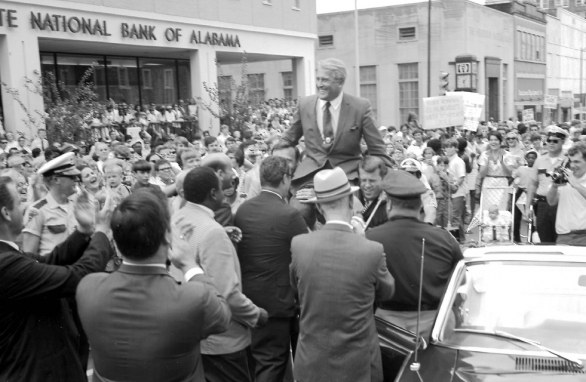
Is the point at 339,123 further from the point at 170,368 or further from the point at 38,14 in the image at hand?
the point at 38,14

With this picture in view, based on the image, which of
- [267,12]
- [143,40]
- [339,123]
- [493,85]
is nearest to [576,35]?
[493,85]

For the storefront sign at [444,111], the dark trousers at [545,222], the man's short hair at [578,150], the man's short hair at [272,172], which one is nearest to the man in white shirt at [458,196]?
the dark trousers at [545,222]

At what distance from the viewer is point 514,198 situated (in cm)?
1064

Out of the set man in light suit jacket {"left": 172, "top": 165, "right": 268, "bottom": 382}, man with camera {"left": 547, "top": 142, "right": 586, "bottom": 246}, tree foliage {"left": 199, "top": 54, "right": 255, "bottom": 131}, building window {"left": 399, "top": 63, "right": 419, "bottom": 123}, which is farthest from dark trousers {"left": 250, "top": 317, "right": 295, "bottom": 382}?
building window {"left": 399, "top": 63, "right": 419, "bottom": 123}

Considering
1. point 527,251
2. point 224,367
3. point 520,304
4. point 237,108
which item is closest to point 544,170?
point 527,251

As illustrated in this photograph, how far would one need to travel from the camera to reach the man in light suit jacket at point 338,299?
3625 mm

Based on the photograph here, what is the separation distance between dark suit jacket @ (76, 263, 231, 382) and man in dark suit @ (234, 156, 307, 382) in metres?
1.74

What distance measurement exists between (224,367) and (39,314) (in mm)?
1397

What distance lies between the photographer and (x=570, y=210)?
23.0ft

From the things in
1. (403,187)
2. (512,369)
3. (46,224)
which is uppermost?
(403,187)

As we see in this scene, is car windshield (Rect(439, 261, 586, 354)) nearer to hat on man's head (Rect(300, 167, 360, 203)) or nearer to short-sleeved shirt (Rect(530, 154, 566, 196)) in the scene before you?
hat on man's head (Rect(300, 167, 360, 203))

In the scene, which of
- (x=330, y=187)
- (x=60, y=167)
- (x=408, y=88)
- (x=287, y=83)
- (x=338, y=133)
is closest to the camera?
(x=330, y=187)

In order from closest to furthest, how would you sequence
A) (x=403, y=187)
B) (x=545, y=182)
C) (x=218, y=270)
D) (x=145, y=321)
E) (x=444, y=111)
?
(x=145, y=321) < (x=218, y=270) < (x=403, y=187) < (x=545, y=182) < (x=444, y=111)

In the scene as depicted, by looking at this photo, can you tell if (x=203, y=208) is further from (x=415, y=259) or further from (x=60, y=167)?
Result: (x=415, y=259)
